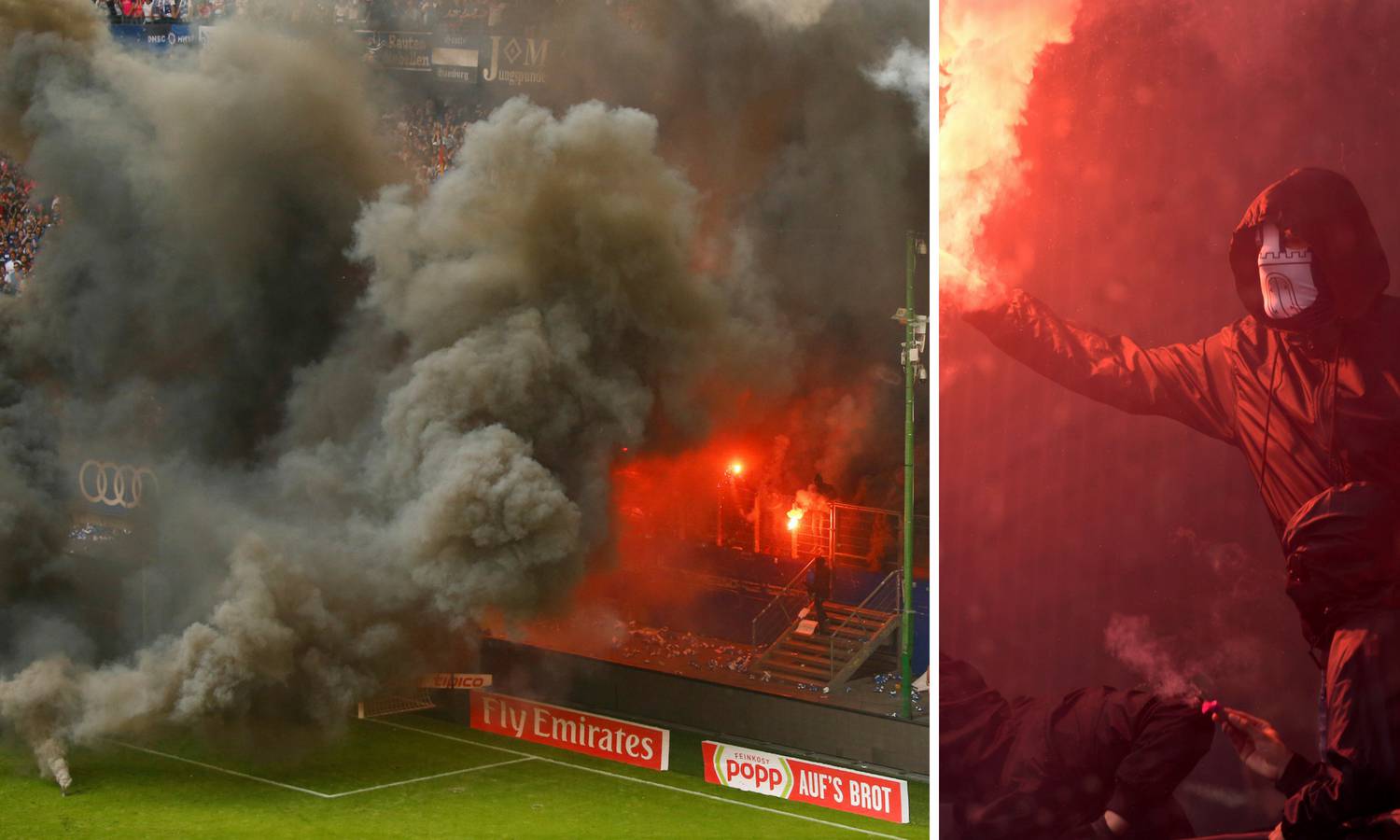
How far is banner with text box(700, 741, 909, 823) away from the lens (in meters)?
13.3

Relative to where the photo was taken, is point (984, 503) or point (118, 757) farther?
point (118, 757)

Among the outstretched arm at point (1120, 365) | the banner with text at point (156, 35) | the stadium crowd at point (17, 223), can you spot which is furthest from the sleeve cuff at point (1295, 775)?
the stadium crowd at point (17, 223)

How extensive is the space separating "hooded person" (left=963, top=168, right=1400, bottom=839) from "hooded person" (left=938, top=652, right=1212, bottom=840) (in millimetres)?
751

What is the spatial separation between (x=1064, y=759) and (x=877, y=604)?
8987mm

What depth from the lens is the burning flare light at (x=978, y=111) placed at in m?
9.33

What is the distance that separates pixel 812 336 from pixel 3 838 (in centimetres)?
1170

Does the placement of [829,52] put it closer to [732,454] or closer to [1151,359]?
[732,454]

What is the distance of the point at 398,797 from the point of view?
14.4 metres

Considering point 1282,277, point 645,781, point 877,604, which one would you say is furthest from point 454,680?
point 1282,277

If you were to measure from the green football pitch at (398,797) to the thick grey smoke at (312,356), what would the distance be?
71 centimetres

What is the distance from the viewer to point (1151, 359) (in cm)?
905

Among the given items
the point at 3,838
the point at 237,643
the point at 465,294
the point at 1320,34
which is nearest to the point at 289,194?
the point at 465,294

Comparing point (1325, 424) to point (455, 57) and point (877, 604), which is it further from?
point (455, 57)

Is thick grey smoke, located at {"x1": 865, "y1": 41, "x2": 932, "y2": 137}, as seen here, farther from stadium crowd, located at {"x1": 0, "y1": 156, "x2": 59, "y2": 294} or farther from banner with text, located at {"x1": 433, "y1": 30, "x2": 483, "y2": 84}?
stadium crowd, located at {"x1": 0, "y1": 156, "x2": 59, "y2": 294}
